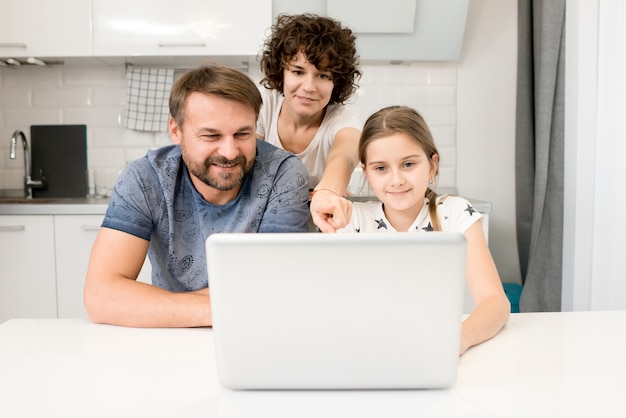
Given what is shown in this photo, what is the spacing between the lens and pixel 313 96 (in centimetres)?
170

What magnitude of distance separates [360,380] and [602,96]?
2036 mm

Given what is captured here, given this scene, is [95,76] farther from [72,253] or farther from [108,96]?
[72,253]

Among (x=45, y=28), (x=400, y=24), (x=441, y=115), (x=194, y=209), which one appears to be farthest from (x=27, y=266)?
(x=441, y=115)

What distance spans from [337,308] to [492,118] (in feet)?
8.78

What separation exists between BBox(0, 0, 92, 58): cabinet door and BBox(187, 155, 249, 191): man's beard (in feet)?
5.46

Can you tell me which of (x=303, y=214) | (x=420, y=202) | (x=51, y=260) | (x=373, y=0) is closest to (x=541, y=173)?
(x=373, y=0)

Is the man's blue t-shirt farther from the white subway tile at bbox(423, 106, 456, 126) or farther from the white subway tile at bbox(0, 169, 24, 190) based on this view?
the white subway tile at bbox(0, 169, 24, 190)

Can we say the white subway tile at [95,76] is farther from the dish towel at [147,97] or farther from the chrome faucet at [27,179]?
the chrome faucet at [27,179]

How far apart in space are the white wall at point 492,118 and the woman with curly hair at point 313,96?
4.79 feet

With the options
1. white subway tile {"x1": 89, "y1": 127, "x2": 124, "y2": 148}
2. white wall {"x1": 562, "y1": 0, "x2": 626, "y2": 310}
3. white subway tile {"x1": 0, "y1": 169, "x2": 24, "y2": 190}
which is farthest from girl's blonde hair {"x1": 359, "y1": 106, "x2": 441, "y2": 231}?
white subway tile {"x1": 0, "y1": 169, "x2": 24, "y2": 190}

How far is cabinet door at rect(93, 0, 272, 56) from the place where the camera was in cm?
273

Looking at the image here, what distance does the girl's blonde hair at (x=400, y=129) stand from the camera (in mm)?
1396

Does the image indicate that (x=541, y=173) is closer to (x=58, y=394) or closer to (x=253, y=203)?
(x=253, y=203)

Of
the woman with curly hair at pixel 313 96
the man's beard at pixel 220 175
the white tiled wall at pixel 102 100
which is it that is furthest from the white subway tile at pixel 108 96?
the man's beard at pixel 220 175
